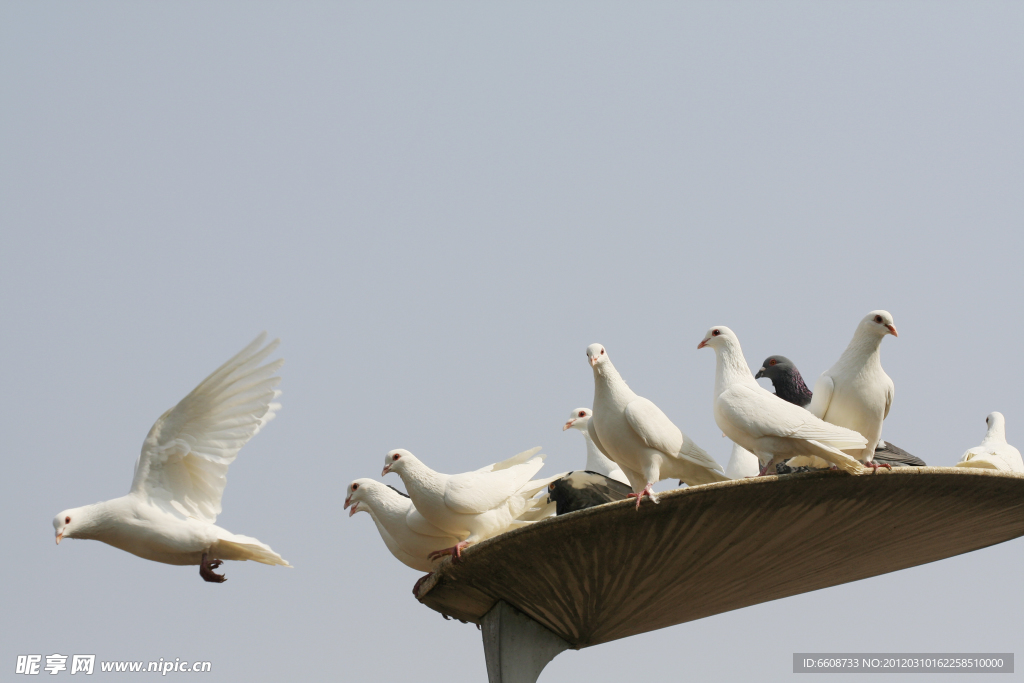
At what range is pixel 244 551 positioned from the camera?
12.7 metres

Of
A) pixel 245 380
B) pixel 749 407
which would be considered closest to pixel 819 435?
pixel 749 407

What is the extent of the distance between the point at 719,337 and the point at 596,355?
1362 mm

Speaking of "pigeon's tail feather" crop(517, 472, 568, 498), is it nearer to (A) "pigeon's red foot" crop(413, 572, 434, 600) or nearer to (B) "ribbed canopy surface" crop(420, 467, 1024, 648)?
(B) "ribbed canopy surface" crop(420, 467, 1024, 648)

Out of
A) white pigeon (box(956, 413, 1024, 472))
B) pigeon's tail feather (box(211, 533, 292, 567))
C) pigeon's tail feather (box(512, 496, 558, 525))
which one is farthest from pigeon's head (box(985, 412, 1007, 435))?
pigeon's tail feather (box(211, 533, 292, 567))

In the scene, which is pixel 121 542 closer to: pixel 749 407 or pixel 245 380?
pixel 245 380

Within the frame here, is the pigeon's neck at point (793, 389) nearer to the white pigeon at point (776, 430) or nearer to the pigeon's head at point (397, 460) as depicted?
the white pigeon at point (776, 430)

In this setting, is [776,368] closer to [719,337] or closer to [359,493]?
[719,337]

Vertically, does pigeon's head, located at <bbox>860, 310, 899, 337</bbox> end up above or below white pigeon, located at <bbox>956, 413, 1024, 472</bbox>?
above

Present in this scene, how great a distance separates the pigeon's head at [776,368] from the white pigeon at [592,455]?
2.52m

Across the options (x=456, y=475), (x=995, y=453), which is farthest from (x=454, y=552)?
(x=995, y=453)

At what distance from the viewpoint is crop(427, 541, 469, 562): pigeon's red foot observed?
12.5m

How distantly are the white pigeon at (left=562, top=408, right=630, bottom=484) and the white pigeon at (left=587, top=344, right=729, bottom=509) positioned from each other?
3.13 m

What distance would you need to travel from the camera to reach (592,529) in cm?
1170

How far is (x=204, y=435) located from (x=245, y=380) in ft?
2.46
